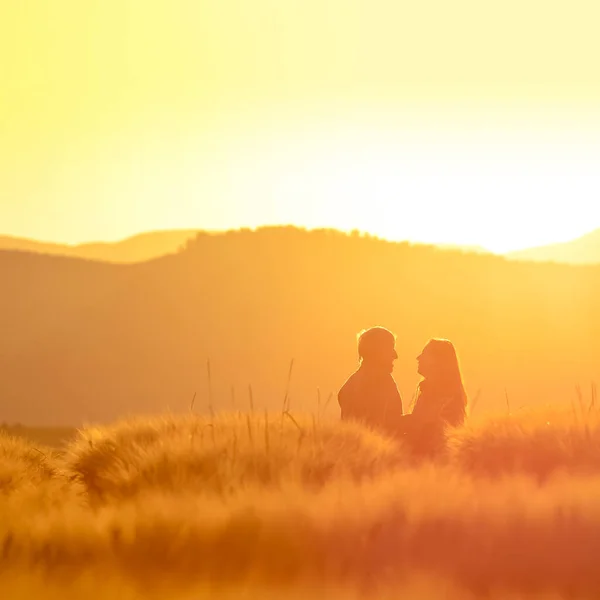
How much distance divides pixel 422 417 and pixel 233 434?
219cm

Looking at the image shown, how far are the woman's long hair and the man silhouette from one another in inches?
11.5

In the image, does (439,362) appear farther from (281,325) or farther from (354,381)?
(281,325)

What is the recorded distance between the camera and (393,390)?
8266mm

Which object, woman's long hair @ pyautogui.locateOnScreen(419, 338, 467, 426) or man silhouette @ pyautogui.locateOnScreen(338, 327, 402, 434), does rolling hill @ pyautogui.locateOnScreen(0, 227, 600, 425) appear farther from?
man silhouette @ pyautogui.locateOnScreen(338, 327, 402, 434)

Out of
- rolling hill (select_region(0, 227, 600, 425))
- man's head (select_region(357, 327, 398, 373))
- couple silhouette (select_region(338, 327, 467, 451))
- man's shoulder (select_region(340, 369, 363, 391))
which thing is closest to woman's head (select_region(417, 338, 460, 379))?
couple silhouette (select_region(338, 327, 467, 451))

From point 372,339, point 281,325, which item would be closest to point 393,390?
point 372,339

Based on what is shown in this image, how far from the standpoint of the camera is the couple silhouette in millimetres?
8148

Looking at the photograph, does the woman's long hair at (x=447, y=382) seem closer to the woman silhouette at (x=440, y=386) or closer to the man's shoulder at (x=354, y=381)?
the woman silhouette at (x=440, y=386)

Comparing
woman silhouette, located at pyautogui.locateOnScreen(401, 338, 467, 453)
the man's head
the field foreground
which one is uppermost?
the man's head

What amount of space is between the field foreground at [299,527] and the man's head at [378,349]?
197 centimetres

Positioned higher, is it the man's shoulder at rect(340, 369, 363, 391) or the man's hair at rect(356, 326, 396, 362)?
the man's hair at rect(356, 326, 396, 362)

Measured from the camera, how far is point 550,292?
2322 inches

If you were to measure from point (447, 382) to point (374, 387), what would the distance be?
0.61 metres

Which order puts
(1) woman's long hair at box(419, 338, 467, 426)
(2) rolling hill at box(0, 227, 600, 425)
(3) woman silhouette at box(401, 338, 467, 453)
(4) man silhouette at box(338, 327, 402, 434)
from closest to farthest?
(3) woman silhouette at box(401, 338, 467, 453) < (4) man silhouette at box(338, 327, 402, 434) < (1) woman's long hair at box(419, 338, 467, 426) < (2) rolling hill at box(0, 227, 600, 425)
